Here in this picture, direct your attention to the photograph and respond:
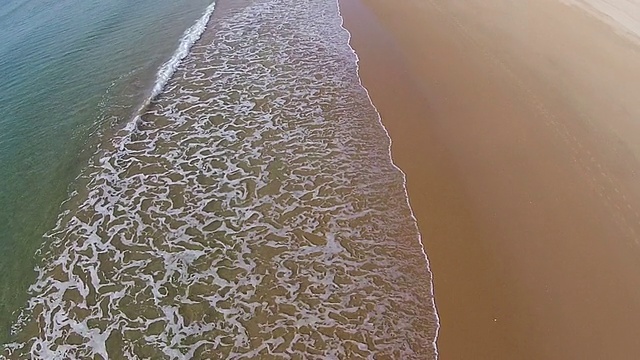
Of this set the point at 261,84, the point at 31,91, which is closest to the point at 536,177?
the point at 261,84

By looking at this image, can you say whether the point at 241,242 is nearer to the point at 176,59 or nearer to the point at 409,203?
the point at 409,203

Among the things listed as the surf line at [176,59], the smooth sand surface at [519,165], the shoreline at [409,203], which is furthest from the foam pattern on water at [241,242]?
the smooth sand surface at [519,165]

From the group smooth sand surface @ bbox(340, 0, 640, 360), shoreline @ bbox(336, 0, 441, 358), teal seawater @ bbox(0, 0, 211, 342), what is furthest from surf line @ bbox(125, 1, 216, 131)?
smooth sand surface @ bbox(340, 0, 640, 360)

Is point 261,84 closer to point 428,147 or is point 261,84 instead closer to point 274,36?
point 274,36

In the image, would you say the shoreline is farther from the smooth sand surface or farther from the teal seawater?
the teal seawater

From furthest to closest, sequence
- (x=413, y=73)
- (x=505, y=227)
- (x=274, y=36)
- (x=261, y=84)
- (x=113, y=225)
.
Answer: (x=274, y=36) → (x=261, y=84) → (x=413, y=73) → (x=113, y=225) → (x=505, y=227)
